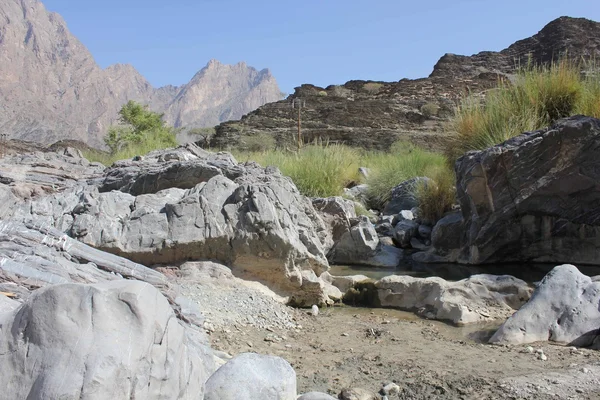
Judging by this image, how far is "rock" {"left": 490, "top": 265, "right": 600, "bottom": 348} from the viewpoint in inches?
143

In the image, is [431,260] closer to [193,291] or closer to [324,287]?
[324,287]

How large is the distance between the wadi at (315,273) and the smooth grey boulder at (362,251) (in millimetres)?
19

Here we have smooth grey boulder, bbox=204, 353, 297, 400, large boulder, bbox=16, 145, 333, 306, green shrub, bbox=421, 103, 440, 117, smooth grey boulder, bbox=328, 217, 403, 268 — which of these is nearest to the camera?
smooth grey boulder, bbox=204, 353, 297, 400

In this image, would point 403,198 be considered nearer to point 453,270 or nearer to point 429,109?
point 453,270

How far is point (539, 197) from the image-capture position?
6.48 meters

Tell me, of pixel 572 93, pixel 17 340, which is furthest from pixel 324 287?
pixel 572 93

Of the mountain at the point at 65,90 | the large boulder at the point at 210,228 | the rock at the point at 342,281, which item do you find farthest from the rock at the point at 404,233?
the mountain at the point at 65,90

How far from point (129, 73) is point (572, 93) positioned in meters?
122

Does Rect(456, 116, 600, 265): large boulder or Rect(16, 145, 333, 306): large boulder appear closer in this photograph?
Rect(16, 145, 333, 306): large boulder

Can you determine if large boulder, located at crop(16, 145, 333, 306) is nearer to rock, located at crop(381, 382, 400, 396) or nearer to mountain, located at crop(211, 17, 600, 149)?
rock, located at crop(381, 382, 400, 396)

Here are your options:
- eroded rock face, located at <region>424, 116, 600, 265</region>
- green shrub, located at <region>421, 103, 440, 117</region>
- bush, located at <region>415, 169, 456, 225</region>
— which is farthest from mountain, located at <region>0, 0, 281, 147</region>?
eroded rock face, located at <region>424, 116, 600, 265</region>

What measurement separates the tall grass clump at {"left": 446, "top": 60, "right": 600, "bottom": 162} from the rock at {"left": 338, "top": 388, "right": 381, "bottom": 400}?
563 cm

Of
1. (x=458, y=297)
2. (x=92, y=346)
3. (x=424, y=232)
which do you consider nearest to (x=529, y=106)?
(x=424, y=232)

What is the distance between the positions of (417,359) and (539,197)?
3.85m
